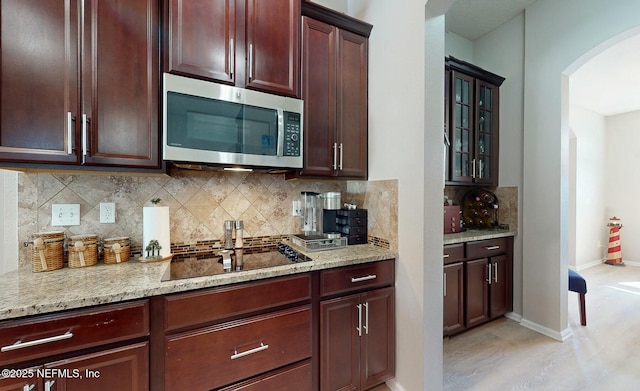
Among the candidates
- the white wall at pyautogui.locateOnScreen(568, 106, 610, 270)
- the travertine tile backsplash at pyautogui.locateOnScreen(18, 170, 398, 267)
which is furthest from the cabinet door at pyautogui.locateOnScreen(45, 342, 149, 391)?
the white wall at pyautogui.locateOnScreen(568, 106, 610, 270)

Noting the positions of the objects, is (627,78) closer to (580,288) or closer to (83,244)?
(580,288)

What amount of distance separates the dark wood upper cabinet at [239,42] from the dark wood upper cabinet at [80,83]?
138mm

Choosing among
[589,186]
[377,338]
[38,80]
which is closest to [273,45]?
[38,80]

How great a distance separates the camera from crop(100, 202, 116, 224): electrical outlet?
148 centimetres

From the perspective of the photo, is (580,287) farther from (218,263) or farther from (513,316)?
(218,263)

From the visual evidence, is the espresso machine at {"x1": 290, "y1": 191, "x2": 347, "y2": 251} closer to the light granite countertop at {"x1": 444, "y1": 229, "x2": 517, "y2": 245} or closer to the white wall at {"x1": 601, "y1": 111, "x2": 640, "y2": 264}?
the light granite countertop at {"x1": 444, "y1": 229, "x2": 517, "y2": 245}

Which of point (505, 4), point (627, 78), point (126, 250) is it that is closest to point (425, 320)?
point (126, 250)

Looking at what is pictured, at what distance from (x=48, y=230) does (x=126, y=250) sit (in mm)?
411

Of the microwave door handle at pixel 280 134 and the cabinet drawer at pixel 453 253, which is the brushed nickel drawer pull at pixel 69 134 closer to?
the microwave door handle at pixel 280 134

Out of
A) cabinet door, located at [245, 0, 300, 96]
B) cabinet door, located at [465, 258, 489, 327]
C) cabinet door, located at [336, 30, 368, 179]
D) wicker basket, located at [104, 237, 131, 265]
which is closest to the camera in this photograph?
wicker basket, located at [104, 237, 131, 265]

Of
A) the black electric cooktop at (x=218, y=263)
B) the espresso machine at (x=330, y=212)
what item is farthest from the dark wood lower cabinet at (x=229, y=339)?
the espresso machine at (x=330, y=212)

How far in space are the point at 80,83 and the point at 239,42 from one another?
2.71ft

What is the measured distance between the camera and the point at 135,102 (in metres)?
1.27

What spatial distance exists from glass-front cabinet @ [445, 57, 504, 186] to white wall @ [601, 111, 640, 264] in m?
4.29
